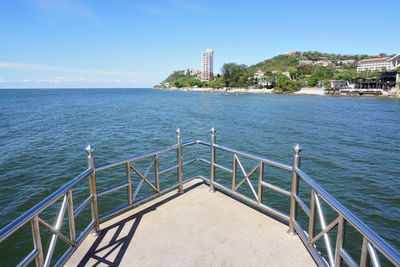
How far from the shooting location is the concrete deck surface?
308 centimetres

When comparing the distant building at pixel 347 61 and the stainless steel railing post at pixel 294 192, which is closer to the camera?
the stainless steel railing post at pixel 294 192

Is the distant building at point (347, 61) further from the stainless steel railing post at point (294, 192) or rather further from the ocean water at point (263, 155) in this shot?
the stainless steel railing post at point (294, 192)

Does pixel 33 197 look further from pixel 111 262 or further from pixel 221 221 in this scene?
pixel 221 221

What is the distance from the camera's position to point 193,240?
11.5 feet

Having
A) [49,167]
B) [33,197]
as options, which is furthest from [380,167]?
[49,167]

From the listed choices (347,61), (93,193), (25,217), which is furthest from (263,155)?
(347,61)

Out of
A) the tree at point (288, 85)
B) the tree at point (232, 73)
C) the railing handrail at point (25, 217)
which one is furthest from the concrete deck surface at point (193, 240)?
the tree at point (232, 73)

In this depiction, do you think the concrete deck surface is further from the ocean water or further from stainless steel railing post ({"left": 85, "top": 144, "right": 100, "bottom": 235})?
the ocean water

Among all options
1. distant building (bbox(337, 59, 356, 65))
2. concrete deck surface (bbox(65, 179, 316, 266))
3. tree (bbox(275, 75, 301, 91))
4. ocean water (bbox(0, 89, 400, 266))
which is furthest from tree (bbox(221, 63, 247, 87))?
concrete deck surface (bbox(65, 179, 316, 266))

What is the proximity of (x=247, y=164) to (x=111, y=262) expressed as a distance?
997 cm

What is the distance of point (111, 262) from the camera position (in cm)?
303

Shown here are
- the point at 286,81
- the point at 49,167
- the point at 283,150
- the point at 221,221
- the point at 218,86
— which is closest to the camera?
the point at 221,221

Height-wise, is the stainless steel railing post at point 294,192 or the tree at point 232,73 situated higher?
the tree at point 232,73

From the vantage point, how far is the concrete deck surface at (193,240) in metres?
3.08
